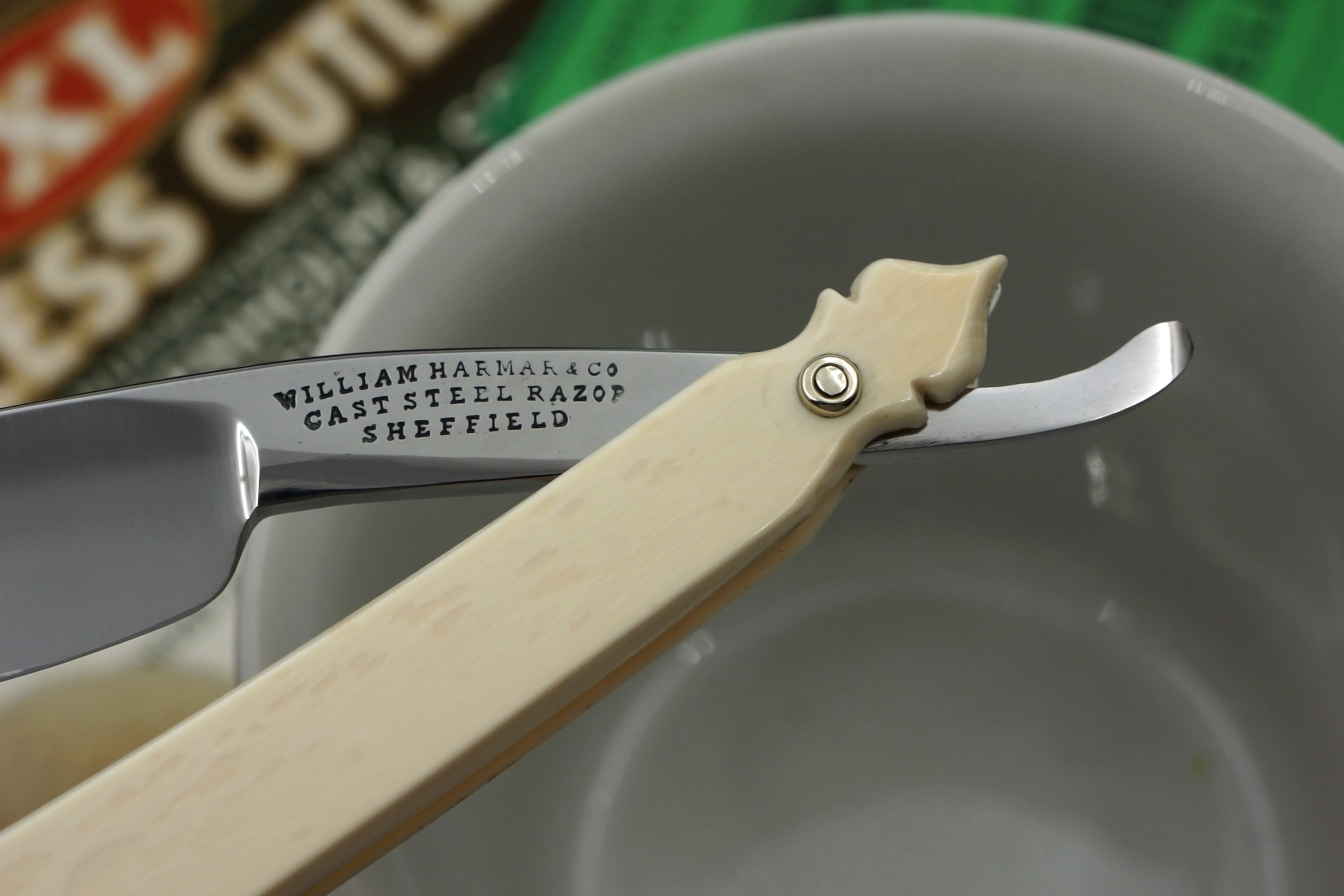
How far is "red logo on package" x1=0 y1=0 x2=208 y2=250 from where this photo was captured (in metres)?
0.44

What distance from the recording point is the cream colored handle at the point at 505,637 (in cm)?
19

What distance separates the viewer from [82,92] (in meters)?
0.45

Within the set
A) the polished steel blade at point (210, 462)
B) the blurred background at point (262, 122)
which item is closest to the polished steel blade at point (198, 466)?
the polished steel blade at point (210, 462)

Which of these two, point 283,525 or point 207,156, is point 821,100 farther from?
point 207,156

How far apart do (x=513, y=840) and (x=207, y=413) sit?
0.15 meters

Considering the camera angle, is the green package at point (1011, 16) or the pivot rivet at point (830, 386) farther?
the green package at point (1011, 16)

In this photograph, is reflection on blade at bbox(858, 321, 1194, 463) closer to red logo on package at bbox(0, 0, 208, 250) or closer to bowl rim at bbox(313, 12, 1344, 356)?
bowl rim at bbox(313, 12, 1344, 356)

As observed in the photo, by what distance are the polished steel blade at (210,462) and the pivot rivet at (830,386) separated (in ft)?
0.06

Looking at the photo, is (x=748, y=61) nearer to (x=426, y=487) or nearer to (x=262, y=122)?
(x=426, y=487)

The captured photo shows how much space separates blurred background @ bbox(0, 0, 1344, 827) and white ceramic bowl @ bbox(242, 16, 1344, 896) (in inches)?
6.3

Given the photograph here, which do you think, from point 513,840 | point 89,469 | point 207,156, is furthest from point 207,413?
point 207,156

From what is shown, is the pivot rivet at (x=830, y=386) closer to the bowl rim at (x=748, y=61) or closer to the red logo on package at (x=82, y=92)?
the bowl rim at (x=748, y=61)

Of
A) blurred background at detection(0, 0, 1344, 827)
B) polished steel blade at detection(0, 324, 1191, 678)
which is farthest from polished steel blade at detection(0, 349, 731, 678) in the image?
blurred background at detection(0, 0, 1344, 827)

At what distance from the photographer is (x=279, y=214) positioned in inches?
17.1
